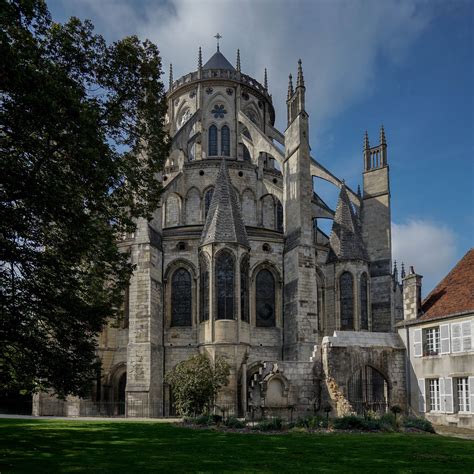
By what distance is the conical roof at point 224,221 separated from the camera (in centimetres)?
2866

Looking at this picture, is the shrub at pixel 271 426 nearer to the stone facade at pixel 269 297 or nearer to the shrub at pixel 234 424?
the shrub at pixel 234 424

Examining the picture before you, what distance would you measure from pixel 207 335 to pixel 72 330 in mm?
12919

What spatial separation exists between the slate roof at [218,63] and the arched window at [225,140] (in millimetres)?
6146

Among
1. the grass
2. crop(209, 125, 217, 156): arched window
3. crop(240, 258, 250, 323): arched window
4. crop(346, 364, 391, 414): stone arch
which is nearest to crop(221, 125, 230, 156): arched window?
crop(209, 125, 217, 156): arched window

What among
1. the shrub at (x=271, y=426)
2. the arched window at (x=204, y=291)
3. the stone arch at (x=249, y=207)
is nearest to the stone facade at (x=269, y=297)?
the arched window at (x=204, y=291)

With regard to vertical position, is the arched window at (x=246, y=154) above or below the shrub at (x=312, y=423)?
above

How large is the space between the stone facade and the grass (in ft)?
21.1

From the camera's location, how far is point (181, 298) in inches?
1195

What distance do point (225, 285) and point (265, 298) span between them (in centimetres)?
320

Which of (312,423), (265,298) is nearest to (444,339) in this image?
(312,423)

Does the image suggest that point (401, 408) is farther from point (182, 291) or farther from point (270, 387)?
point (182, 291)

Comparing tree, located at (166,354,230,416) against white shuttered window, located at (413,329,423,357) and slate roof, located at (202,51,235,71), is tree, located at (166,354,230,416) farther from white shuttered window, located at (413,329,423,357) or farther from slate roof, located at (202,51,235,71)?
slate roof, located at (202,51,235,71)

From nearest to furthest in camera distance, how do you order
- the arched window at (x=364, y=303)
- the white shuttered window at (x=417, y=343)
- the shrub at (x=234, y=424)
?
the shrub at (x=234, y=424)
the white shuttered window at (x=417, y=343)
the arched window at (x=364, y=303)

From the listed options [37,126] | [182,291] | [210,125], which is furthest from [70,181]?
[210,125]
